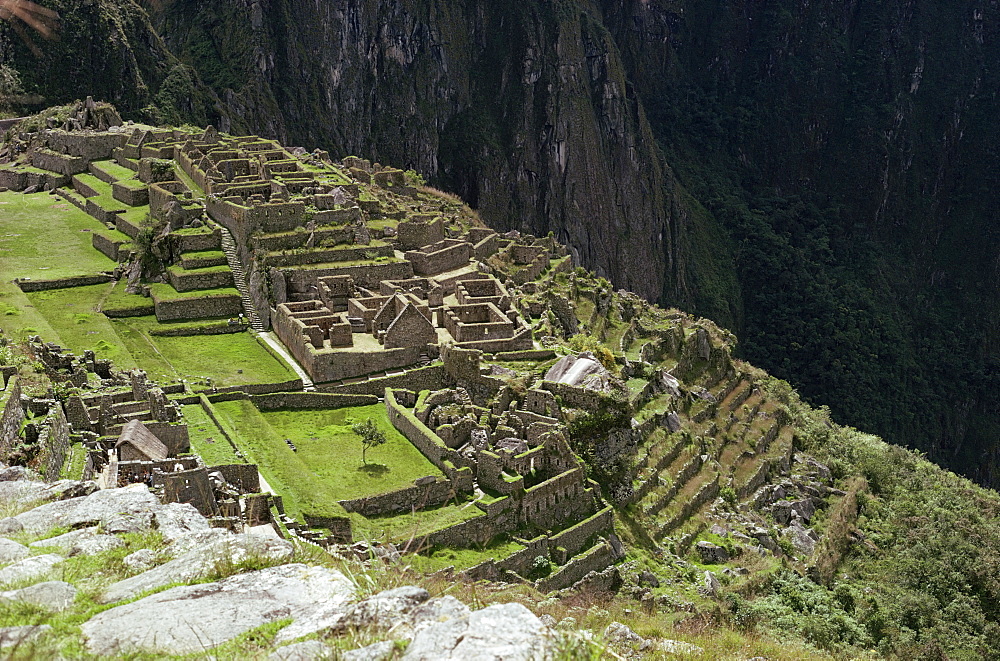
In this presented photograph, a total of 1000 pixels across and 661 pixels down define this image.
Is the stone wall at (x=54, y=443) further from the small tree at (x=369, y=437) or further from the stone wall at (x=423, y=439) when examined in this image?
the stone wall at (x=423, y=439)

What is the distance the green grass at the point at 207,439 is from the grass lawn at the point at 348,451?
8.68 feet

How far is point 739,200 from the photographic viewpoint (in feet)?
610

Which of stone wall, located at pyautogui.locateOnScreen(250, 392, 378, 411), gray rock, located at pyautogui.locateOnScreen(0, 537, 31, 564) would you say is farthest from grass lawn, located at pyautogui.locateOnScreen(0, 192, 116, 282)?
gray rock, located at pyautogui.locateOnScreen(0, 537, 31, 564)

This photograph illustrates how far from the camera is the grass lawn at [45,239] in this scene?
43.0m

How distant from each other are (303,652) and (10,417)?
42.4 ft

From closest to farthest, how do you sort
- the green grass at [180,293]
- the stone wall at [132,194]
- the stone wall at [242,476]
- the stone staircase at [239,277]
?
the stone wall at [242,476] → the stone staircase at [239,277] → the green grass at [180,293] → the stone wall at [132,194]

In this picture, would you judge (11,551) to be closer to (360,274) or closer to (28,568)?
(28,568)

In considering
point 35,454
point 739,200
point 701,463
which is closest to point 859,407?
point 701,463

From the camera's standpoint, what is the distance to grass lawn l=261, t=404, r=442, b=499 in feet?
88.0

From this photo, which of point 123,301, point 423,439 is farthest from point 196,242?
point 423,439

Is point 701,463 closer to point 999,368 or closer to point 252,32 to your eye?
point 999,368

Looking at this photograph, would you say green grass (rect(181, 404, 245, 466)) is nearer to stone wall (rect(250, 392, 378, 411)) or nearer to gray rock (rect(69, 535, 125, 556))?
stone wall (rect(250, 392, 378, 411))

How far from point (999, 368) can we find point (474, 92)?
8890cm

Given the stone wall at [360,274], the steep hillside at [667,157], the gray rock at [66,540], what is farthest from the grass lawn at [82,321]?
the steep hillside at [667,157]
